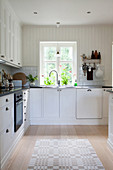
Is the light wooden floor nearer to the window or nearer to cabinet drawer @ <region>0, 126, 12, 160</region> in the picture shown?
cabinet drawer @ <region>0, 126, 12, 160</region>

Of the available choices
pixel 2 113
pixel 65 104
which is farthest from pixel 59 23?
pixel 2 113

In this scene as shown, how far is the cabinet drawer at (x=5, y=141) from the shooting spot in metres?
1.98

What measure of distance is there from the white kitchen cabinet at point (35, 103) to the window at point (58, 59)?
762mm

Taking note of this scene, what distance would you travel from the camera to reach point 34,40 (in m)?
4.50

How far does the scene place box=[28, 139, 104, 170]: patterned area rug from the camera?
2.06 metres

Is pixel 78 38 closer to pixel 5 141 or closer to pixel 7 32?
pixel 7 32

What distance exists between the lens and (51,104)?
4027 millimetres

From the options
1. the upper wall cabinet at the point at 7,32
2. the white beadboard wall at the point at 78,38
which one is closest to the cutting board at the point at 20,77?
the white beadboard wall at the point at 78,38

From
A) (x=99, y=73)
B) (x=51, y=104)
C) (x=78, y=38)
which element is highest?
(x=78, y=38)

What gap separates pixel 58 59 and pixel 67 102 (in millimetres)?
1309

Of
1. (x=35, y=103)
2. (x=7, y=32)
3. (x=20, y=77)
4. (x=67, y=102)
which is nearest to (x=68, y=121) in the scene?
(x=67, y=102)

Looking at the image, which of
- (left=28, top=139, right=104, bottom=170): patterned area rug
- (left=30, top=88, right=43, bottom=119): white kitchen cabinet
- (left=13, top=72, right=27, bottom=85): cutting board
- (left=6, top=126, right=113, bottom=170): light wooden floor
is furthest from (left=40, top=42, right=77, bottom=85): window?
(left=28, top=139, right=104, bottom=170): patterned area rug

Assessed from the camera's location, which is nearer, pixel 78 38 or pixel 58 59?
pixel 78 38

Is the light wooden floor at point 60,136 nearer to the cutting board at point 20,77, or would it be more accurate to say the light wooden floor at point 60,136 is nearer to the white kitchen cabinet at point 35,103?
the white kitchen cabinet at point 35,103
